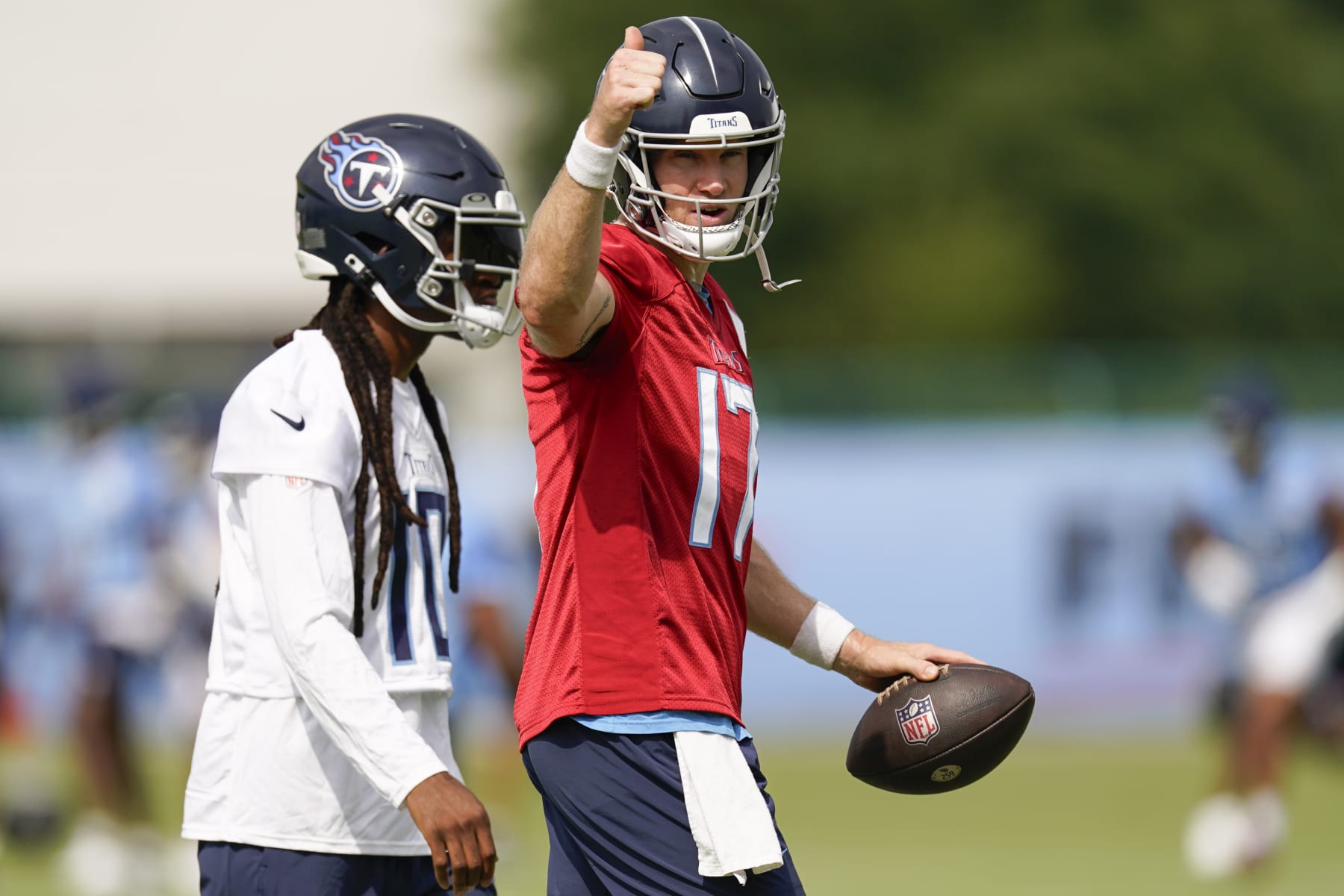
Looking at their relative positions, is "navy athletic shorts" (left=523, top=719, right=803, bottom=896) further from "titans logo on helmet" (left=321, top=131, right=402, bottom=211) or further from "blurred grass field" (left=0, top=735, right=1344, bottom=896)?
"blurred grass field" (left=0, top=735, right=1344, bottom=896)

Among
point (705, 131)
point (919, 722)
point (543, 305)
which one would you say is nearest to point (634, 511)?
point (543, 305)

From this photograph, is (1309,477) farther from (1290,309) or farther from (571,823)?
(1290,309)

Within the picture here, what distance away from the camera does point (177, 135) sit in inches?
1081

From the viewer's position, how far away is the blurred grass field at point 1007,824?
8766 millimetres

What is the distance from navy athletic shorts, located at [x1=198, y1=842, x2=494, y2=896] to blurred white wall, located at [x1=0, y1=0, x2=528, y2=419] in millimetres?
22255

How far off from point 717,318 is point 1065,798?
8.30 metres

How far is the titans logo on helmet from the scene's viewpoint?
437 centimetres

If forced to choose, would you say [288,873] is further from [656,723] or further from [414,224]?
[414,224]

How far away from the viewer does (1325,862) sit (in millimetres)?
9234

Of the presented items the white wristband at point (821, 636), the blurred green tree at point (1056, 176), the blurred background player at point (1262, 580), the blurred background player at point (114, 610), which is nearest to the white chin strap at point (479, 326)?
the white wristband at point (821, 636)

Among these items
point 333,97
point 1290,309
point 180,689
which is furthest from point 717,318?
point 1290,309

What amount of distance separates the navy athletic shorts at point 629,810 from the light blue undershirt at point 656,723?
0.05 feet

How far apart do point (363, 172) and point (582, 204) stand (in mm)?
1308

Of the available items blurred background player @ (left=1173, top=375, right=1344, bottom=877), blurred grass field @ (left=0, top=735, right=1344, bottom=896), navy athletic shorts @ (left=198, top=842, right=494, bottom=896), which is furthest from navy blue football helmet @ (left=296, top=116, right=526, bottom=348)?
blurred background player @ (left=1173, top=375, right=1344, bottom=877)
